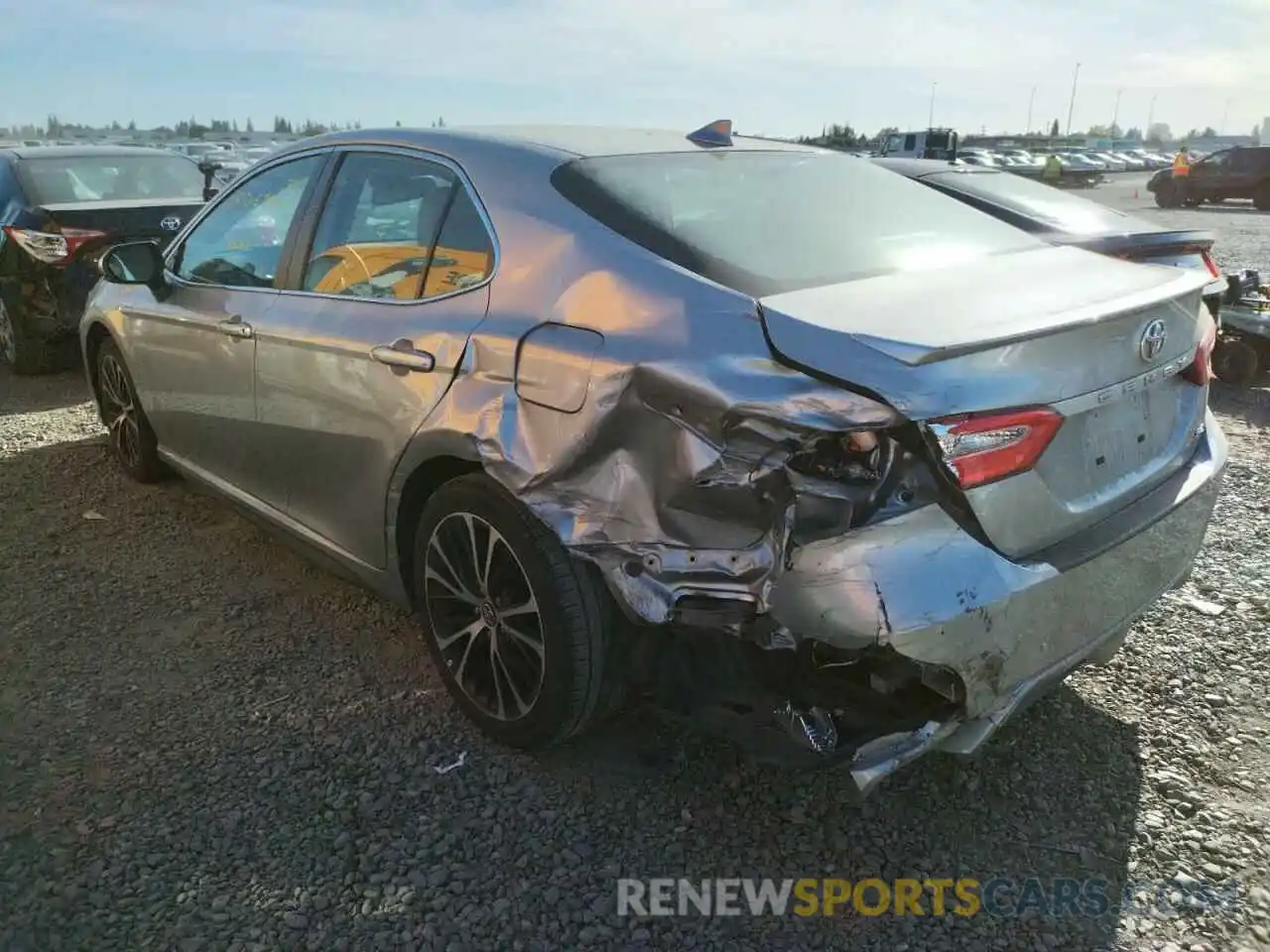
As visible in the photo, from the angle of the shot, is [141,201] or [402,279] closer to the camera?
[402,279]

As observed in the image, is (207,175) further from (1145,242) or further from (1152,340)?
(1152,340)

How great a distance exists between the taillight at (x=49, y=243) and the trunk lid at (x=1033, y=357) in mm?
6570

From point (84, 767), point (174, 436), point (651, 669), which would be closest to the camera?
point (651, 669)

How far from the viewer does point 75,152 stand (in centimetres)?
806

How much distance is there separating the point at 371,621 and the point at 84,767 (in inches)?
41.5

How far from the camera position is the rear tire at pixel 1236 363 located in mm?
7027

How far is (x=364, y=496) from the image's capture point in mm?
3080

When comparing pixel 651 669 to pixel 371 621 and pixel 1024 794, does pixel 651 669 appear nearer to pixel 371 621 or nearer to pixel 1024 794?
pixel 1024 794

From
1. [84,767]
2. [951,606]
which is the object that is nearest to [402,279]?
[84,767]

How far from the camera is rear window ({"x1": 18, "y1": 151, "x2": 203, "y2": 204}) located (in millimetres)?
7461

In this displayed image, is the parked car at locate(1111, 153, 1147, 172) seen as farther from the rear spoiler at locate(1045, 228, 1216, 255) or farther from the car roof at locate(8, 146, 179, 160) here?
the car roof at locate(8, 146, 179, 160)

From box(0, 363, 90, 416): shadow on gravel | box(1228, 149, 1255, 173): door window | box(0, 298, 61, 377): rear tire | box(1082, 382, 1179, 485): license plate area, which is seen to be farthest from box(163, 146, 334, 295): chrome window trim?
box(1228, 149, 1255, 173): door window

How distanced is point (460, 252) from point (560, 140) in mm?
474

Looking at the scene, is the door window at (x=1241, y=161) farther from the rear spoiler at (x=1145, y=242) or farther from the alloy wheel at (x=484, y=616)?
the alloy wheel at (x=484, y=616)
